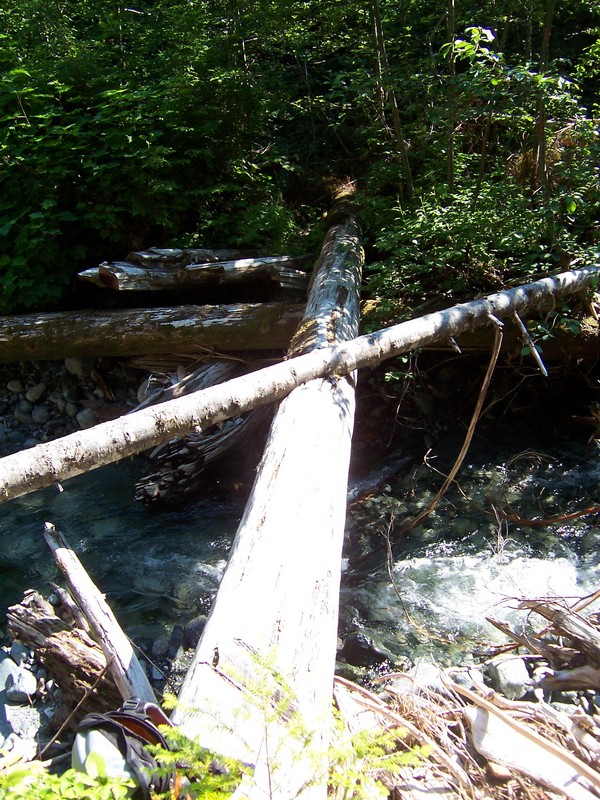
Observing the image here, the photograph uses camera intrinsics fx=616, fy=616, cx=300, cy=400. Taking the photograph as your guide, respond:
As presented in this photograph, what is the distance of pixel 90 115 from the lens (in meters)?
5.96

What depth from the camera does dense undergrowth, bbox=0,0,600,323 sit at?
15.4 ft

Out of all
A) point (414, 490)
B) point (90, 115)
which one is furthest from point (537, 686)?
point (90, 115)

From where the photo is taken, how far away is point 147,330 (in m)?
5.25

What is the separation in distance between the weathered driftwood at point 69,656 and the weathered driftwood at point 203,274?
2.76m

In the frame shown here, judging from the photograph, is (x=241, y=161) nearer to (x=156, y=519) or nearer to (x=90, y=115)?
(x=90, y=115)

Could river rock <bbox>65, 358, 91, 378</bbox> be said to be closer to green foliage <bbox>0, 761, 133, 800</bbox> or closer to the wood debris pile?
the wood debris pile

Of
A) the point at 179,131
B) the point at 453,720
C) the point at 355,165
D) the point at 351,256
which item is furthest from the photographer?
the point at 355,165

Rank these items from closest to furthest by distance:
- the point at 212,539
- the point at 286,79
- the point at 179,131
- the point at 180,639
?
the point at 180,639 < the point at 212,539 < the point at 179,131 < the point at 286,79

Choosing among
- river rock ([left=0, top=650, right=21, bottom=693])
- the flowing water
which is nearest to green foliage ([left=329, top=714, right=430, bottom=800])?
the flowing water

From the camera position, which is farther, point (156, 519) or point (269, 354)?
point (269, 354)

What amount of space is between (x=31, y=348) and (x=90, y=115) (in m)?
2.38

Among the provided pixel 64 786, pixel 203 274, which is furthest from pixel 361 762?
pixel 203 274

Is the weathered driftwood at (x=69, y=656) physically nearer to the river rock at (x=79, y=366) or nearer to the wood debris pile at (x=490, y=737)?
the wood debris pile at (x=490, y=737)

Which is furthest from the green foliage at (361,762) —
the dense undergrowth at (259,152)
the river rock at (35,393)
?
the river rock at (35,393)
